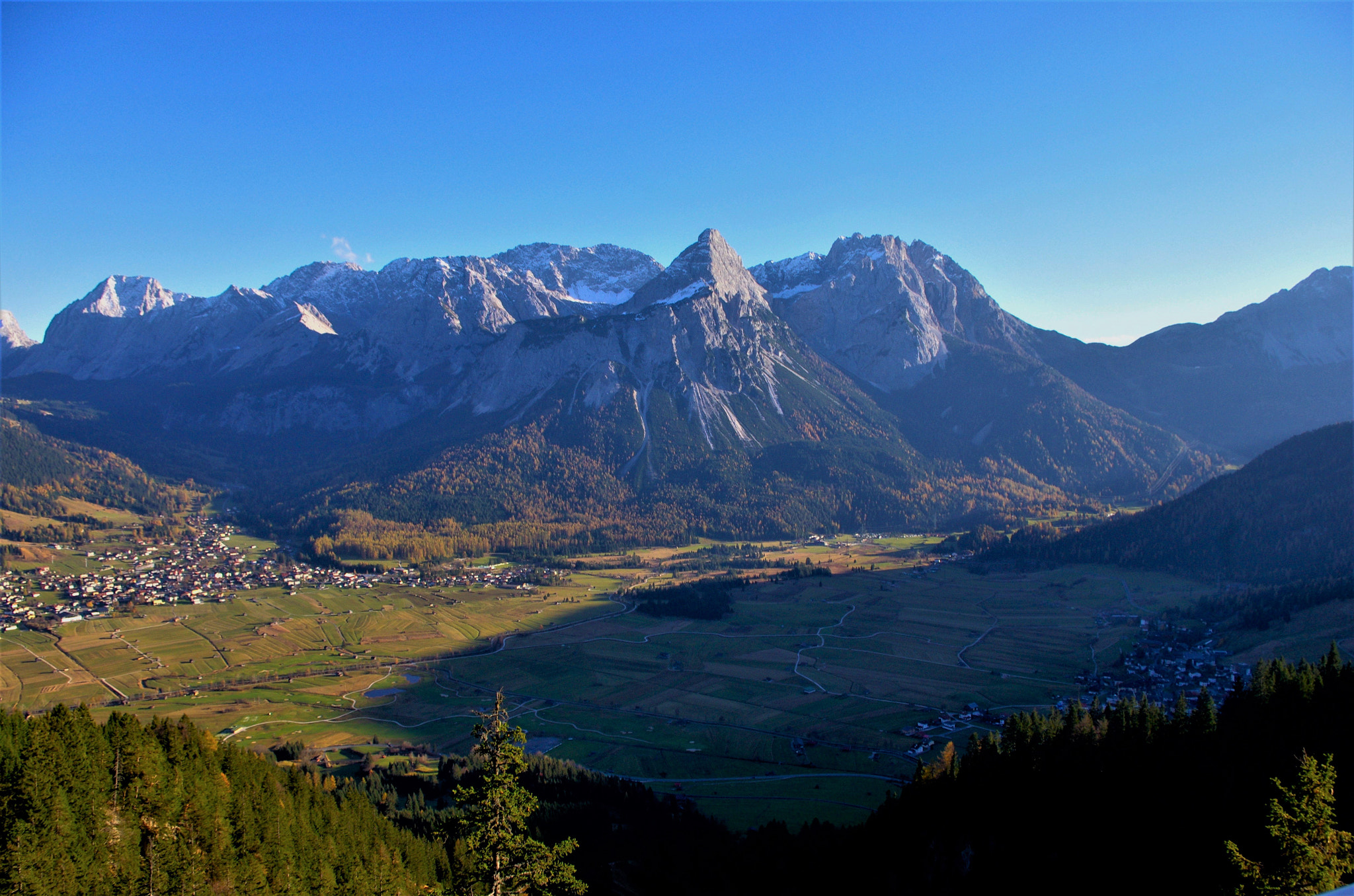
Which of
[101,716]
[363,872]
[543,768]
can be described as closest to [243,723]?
[101,716]

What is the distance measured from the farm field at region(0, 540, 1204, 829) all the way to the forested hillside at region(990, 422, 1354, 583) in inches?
359

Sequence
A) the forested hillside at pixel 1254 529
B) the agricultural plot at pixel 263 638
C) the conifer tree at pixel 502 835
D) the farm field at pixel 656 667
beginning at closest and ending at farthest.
Result: 1. the conifer tree at pixel 502 835
2. the farm field at pixel 656 667
3. the agricultural plot at pixel 263 638
4. the forested hillside at pixel 1254 529

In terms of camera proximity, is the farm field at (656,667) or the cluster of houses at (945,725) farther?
the farm field at (656,667)

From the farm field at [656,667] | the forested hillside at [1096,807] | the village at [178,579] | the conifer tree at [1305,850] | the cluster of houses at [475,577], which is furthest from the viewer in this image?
the cluster of houses at [475,577]

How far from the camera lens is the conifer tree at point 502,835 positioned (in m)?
21.1

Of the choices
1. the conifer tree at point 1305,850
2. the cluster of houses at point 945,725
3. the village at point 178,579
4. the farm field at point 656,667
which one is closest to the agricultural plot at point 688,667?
the farm field at point 656,667

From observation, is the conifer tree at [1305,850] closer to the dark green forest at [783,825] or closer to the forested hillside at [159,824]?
the dark green forest at [783,825]

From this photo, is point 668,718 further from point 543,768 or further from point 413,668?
point 413,668

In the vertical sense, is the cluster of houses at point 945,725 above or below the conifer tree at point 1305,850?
below

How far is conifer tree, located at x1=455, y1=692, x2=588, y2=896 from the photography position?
21141mm

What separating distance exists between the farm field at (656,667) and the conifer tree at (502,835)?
41.6 metres

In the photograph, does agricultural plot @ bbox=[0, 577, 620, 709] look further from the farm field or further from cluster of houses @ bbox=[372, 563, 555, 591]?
cluster of houses @ bbox=[372, 563, 555, 591]

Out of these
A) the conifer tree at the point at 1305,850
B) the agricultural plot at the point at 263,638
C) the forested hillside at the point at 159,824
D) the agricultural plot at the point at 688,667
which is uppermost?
the conifer tree at the point at 1305,850

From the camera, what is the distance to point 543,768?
211ft
